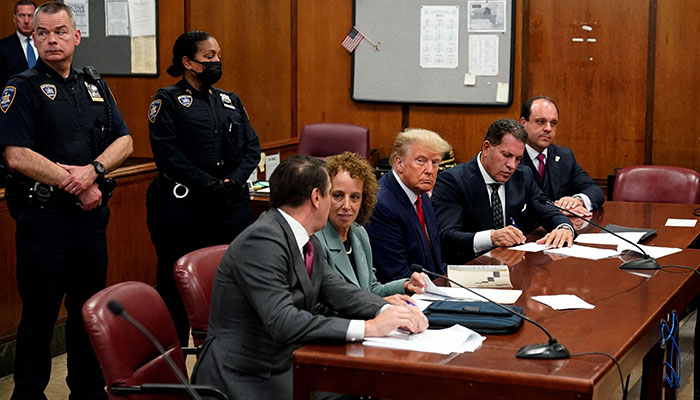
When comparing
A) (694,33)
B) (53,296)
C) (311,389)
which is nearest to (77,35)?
(53,296)

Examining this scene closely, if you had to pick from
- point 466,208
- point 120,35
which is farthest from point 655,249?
point 120,35

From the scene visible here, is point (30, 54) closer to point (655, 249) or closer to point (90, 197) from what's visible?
point (90, 197)

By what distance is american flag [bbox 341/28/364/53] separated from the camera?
7430 millimetres

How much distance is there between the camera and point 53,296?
3.72m

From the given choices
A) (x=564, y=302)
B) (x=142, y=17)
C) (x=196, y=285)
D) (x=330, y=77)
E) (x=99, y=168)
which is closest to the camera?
(x=564, y=302)

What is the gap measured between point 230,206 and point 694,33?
12.3 feet

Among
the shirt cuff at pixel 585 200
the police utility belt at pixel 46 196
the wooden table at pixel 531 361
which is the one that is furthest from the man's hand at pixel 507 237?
the police utility belt at pixel 46 196

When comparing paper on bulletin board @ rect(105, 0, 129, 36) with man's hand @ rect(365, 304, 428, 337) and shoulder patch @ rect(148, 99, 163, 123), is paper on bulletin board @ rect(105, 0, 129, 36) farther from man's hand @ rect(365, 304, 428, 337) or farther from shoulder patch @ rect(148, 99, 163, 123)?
man's hand @ rect(365, 304, 428, 337)

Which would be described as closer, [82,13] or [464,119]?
[464,119]

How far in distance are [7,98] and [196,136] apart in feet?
3.41

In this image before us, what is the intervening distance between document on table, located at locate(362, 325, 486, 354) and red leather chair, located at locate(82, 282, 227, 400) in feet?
1.59

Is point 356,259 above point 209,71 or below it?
below

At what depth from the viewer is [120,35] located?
805 centimetres

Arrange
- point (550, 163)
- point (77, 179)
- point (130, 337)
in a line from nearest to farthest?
point (130, 337), point (77, 179), point (550, 163)
